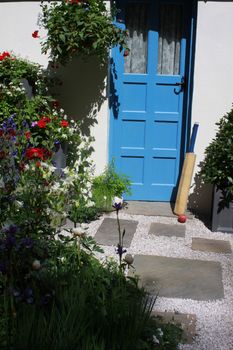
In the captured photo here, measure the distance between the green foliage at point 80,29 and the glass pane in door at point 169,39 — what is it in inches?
31.8

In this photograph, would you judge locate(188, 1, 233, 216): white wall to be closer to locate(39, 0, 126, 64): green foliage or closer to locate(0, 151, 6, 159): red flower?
locate(39, 0, 126, 64): green foliage

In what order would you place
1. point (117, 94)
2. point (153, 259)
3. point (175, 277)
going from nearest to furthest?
point (175, 277), point (153, 259), point (117, 94)

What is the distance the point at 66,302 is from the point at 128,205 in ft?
12.0

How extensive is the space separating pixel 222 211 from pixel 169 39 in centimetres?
214

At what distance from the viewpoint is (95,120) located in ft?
20.3

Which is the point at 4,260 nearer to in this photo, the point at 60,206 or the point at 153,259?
the point at 60,206

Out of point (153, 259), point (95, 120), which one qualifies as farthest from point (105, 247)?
point (95, 120)

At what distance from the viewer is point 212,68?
589cm

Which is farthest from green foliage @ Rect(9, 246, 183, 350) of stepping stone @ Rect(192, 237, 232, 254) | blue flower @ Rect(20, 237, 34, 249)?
stepping stone @ Rect(192, 237, 232, 254)

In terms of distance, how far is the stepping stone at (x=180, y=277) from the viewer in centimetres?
392

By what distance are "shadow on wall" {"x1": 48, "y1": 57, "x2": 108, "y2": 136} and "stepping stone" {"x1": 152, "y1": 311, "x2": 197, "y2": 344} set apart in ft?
10.2

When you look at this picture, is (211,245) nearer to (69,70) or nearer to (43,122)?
(43,122)

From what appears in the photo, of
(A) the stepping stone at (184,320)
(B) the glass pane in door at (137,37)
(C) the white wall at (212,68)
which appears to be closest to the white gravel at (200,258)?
(A) the stepping stone at (184,320)

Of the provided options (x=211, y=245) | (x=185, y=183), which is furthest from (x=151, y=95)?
(x=211, y=245)
